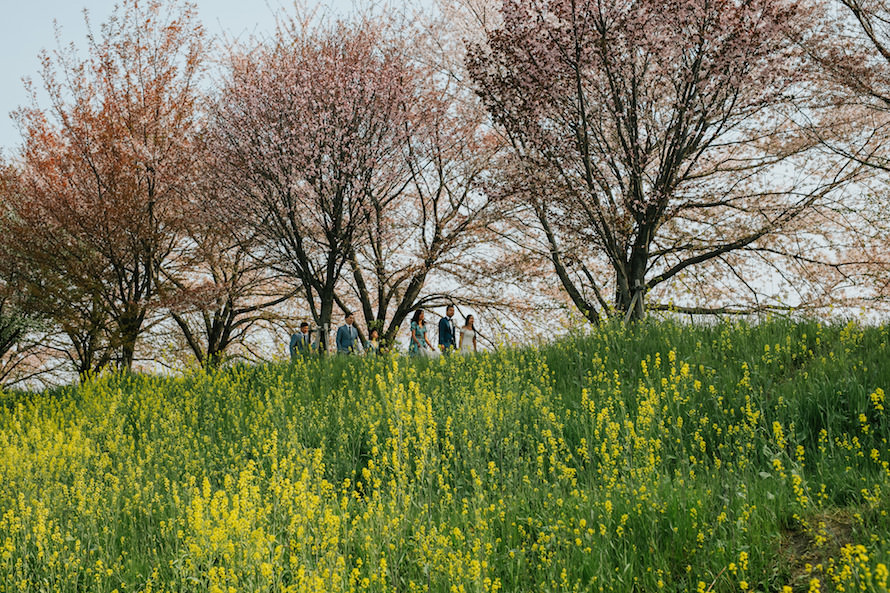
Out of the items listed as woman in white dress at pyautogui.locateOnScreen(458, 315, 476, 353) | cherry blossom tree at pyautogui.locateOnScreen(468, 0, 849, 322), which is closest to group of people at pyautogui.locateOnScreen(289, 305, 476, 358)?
woman in white dress at pyautogui.locateOnScreen(458, 315, 476, 353)

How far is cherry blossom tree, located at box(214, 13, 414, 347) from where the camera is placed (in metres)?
13.1

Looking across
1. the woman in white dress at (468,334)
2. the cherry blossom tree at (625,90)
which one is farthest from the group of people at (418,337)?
the cherry blossom tree at (625,90)

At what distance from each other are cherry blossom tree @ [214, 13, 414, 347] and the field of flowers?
520 centimetres

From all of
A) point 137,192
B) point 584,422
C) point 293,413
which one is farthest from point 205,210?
point 584,422

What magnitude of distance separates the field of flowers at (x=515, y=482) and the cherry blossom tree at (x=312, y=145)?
17.1 feet

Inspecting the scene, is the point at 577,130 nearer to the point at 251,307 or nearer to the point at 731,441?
the point at 731,441

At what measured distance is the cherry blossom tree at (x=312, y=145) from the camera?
13.1 metres

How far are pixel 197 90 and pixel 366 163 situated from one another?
29.1ft

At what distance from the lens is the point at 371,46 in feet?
53.4

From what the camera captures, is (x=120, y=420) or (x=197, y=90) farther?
(x=197, y=90)

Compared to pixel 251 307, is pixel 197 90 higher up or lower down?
higher up

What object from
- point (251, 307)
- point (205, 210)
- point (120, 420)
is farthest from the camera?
point (251, 307)

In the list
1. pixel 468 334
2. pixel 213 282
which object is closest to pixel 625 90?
pixel 468 334

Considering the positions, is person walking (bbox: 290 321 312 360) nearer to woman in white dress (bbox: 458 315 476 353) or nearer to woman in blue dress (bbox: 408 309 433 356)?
woman in blue dress (bbox: 408 309 433 356)
